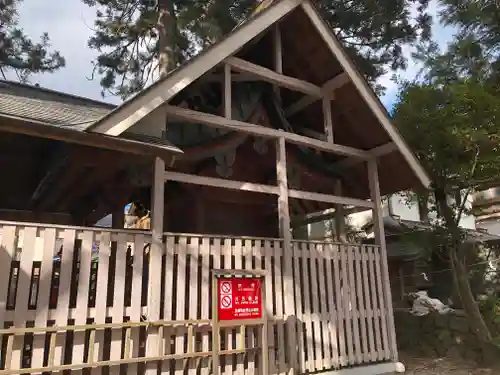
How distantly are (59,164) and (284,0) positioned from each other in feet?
12.1

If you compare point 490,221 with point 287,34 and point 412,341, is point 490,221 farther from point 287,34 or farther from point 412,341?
point 287,34

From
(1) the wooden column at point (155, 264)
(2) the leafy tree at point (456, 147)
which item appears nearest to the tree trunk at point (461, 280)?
(2) the leafy tree at point (456, 147)

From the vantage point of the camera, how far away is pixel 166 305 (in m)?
4.62

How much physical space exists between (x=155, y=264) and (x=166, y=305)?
0.46m

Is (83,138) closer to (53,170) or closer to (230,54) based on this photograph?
(53,170)

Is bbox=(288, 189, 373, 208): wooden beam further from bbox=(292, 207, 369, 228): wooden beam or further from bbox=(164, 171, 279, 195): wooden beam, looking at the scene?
bbox=(292, 207, 369, 228): wooden beam

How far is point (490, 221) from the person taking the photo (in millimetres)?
24688

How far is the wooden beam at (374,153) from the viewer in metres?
6.82

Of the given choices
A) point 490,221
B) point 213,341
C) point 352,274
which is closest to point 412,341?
point 352,274

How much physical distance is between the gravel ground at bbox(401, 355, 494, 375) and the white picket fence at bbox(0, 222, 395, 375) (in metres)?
1.14

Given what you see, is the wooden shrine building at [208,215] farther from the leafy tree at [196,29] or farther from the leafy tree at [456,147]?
the leafy tree at [196,29]

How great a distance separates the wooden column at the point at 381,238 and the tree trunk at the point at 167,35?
274 inches

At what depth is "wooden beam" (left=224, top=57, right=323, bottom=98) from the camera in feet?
19.1

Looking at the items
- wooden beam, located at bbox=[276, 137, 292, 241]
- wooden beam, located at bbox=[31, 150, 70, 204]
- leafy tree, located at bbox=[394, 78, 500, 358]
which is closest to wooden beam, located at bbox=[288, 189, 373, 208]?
wooden beam, located at bbox=[276, 137, 292, 241]
